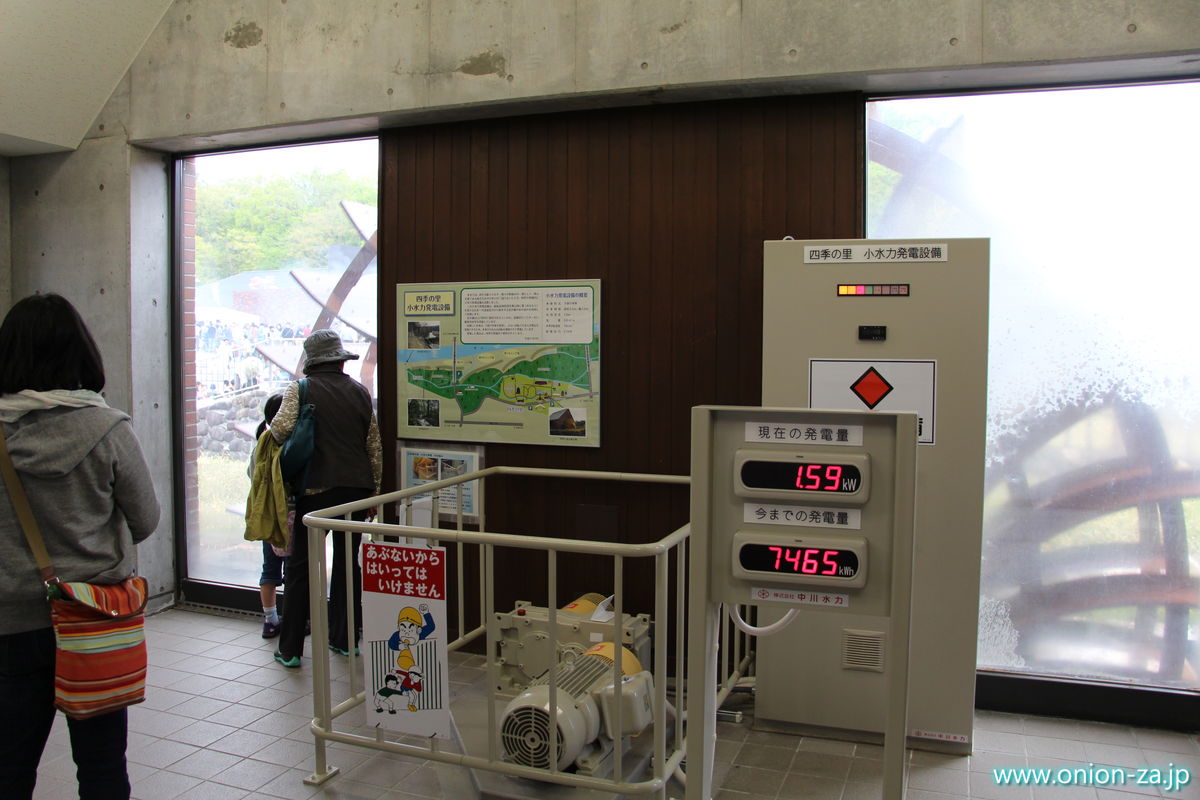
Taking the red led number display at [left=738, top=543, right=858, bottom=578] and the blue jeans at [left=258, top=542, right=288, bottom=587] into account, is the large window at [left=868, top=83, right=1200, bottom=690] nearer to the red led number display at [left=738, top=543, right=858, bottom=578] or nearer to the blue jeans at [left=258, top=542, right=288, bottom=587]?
the red led number display at [left=738, top=543, right=858, bottom=578]

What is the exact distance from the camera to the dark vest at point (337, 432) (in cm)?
445

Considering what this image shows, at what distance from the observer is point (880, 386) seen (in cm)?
349

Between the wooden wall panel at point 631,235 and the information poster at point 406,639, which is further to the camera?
the wooden wall panel at point 631,235

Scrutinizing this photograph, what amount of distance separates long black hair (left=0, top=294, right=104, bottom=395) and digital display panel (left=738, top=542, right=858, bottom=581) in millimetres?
1850

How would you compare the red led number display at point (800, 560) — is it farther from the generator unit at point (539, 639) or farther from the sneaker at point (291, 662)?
the sneaker at point (291, 662)

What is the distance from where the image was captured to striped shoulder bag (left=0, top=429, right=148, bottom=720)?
224 cm

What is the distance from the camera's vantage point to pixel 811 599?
243 centimetres

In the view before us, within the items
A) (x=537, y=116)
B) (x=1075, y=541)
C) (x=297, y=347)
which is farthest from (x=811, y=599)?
(x=297, y=347)

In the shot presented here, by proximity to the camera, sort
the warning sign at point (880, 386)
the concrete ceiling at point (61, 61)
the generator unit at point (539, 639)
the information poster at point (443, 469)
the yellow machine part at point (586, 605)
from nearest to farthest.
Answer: the warning sign at point (880, 386)
the generator unit at point (539, 639)
the yellow machine part at point (586, 605)
the concrete ceiling at point (61, 61)
the information poster at point (443, 469)

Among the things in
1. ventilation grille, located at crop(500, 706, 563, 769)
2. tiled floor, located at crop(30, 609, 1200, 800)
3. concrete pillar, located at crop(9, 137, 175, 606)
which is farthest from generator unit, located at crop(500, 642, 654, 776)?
Result: concrete pillar, located at crop(9, 137, 175, 606)

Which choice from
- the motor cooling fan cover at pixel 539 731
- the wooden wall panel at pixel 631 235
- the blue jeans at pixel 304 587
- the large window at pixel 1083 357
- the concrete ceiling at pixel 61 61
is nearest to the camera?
the motor cooling fan cover at pixel 539 731

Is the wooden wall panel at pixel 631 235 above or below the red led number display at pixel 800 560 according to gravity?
above

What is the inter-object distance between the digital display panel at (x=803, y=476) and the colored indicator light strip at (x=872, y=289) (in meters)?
1.33

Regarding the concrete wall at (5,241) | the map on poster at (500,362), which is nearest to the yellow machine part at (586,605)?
the map on poster at (500,362)
